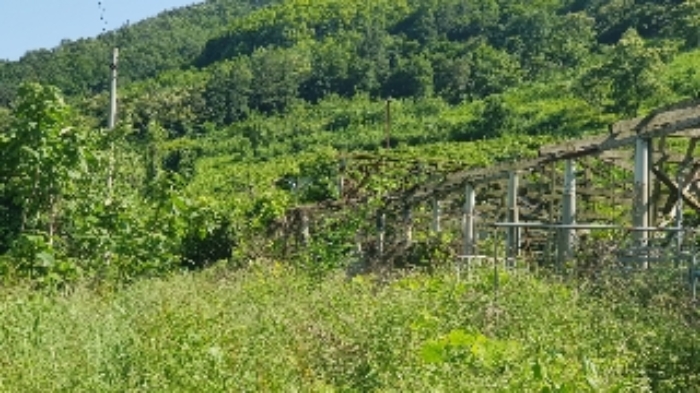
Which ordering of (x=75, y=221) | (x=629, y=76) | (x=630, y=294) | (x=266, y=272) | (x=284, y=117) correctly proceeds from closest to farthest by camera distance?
1. (x=630, y=294)
2. (x=75, y=221)
3. (x=266, y=272)
4. (x=629, y=76)
5. (x=284, y=117)

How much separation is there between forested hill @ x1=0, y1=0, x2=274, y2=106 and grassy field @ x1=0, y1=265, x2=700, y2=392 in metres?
40.7

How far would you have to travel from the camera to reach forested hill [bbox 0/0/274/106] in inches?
3538

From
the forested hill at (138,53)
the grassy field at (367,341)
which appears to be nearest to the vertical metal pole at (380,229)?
the grassy field at (367,341)

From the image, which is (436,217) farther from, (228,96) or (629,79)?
(228,96)

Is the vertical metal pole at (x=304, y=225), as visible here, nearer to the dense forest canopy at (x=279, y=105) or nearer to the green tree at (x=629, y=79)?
the dense forest canopy at (x=279, y=105)

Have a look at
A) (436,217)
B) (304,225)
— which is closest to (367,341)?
(436,217)

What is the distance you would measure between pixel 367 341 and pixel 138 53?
121904 mm

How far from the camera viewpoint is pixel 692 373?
6418mm

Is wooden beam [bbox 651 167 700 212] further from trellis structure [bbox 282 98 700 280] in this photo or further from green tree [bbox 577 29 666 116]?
green tree [bbox 577 29 666 116]

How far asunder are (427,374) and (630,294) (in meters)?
3.31

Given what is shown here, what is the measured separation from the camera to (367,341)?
22.9 feet

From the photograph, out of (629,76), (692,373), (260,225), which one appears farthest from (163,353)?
(629,76)

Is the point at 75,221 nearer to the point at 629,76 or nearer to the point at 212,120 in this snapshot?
the point at 629,76

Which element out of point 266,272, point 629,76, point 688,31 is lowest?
point 266,272
